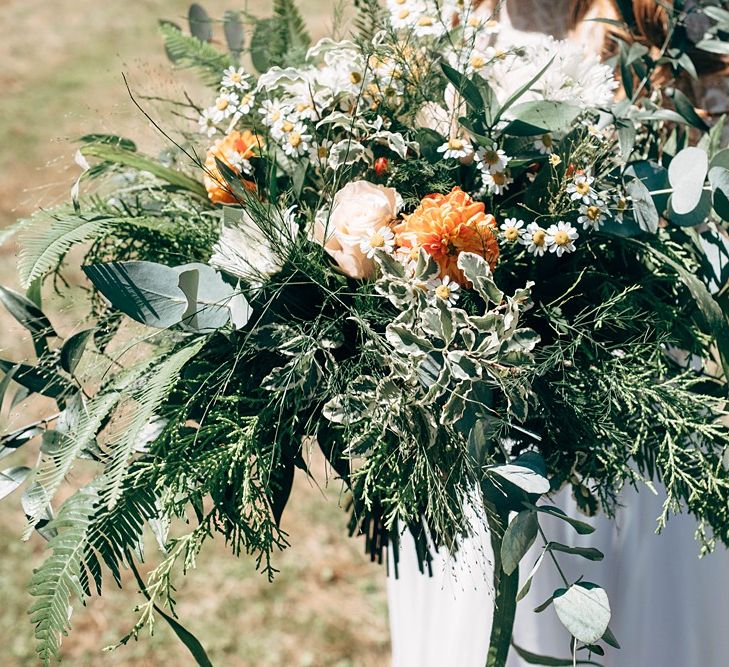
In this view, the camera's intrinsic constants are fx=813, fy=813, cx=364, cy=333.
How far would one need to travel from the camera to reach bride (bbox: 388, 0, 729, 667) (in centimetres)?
122

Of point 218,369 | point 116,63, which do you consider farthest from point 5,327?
point 218,369

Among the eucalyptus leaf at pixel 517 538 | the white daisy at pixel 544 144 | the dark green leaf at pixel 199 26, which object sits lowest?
the eucalyptus leaf at pixel 517 538

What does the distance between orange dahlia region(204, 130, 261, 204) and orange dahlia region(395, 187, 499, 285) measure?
0.22m

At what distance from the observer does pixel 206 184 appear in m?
0.95

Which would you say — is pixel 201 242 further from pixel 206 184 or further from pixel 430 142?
pixel 430 142

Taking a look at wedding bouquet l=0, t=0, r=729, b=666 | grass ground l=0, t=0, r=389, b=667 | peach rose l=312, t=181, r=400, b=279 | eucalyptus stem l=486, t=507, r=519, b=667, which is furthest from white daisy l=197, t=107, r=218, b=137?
grass ground l=0, t=0, r=389, b=667

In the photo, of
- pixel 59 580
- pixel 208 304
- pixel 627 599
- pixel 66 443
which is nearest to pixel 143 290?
pixel 208 304

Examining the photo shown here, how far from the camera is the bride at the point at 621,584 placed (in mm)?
1218

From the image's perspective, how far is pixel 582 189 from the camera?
83cm

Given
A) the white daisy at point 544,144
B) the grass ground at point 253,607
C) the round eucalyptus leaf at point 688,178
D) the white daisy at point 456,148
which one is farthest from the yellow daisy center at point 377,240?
the grass ground at point 253,607

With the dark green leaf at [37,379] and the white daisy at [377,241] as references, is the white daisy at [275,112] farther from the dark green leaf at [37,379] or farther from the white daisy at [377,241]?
the dark green leaf at [37,379]

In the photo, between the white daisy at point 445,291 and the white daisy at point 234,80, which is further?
the white daisy at point 234,80

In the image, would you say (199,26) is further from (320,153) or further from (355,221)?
(355,221)

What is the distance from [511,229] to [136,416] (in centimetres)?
41
